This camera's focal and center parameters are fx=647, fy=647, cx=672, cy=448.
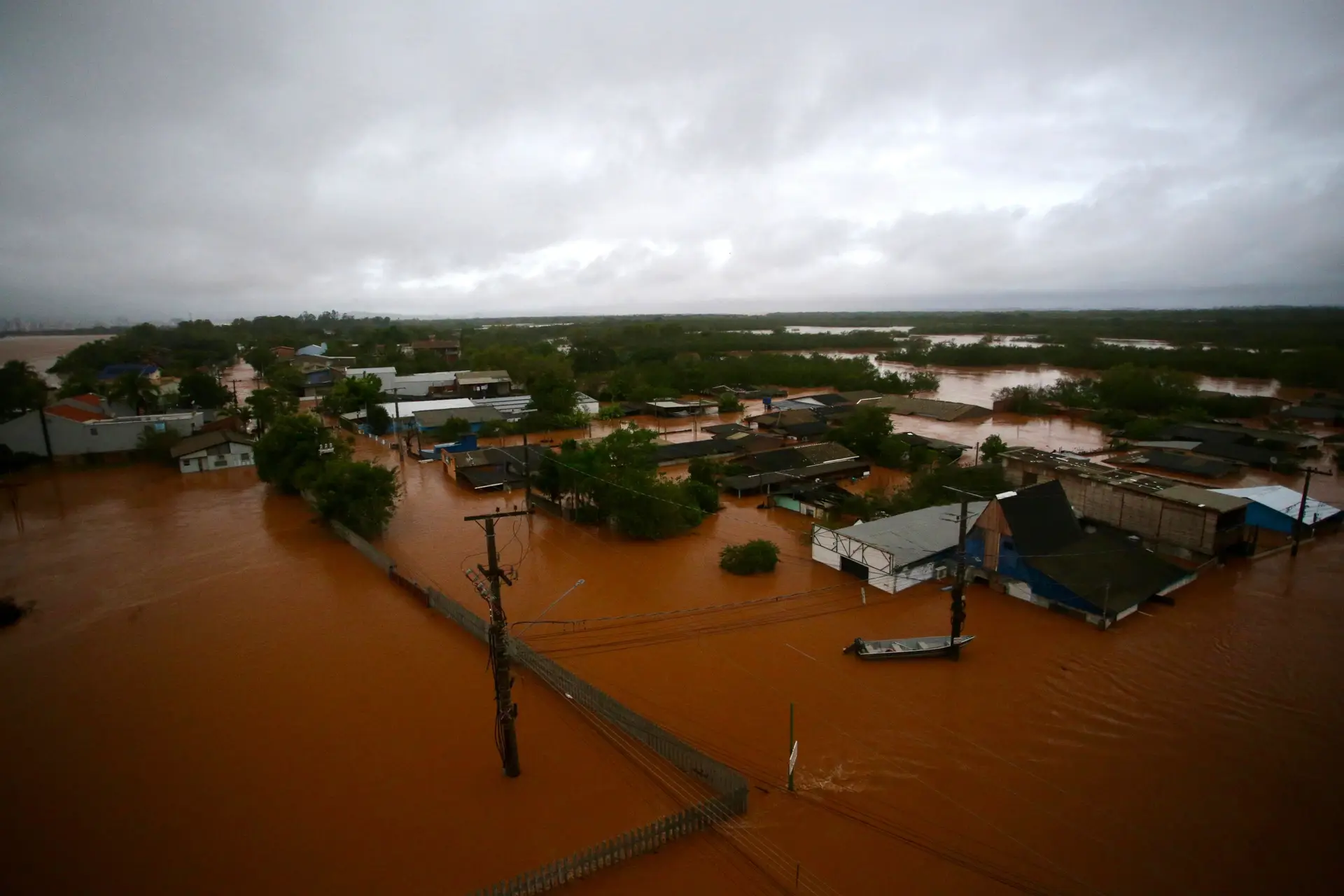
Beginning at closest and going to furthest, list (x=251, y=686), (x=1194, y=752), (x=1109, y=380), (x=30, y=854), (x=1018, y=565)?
1. (x=30, y=854)
2. (x=1194, y=752)
3. (x=251, y=686)
4. (x=1018, y=565)
5. (x=1109, y=380)

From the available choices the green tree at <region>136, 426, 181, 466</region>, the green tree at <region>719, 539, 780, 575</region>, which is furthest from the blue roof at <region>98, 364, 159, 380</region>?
the green tree at <region>719, 539, 780, 575</region>

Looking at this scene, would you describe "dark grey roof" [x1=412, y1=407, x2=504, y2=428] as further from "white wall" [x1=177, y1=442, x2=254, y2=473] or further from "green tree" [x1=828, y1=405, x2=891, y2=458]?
"green tree" [x1=828, y1=405, x2=891, y2=458]

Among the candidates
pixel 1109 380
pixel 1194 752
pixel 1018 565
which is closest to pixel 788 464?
pixel 1018 565

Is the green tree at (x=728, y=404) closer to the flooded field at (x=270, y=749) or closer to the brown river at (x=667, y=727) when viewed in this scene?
the brown river at (x=667, y=727)

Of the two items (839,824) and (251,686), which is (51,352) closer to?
(251,686)

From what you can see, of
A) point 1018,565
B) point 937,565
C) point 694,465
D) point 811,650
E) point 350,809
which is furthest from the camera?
point 694,465
